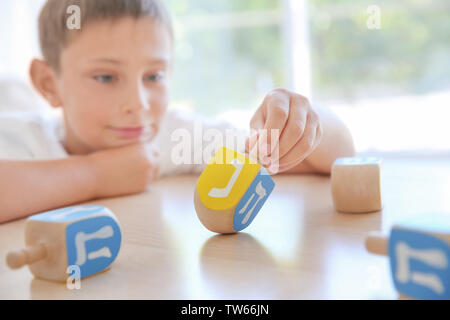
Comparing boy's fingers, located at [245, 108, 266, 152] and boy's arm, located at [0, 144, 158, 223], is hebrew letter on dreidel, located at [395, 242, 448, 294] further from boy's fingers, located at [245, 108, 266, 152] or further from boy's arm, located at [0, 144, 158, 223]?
boy's arm, located at [0, 144, 158, 223]

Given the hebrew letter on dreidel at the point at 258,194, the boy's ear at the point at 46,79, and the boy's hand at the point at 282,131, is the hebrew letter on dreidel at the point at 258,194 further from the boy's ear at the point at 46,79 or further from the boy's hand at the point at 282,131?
the boy's ear at the point at 46,79

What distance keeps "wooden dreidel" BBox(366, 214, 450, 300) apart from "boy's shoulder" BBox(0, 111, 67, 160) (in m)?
0.88

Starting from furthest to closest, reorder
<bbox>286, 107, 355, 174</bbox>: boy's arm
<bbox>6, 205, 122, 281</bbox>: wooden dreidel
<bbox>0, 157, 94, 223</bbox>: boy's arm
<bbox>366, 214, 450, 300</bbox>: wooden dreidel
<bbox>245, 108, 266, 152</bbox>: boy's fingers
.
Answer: <bbox>286, 107, 355, 174</bbox>: boy's arm → <bbox>0, 157, 94, 223</bbox>: boy's arm → <bbox>245, 108, 266, 152</bbox>: boy's fingers → <bbox>6, 205, 122, 281</bbox>: wooden dreidel → <bbox>366, 214, 450, 300</bbox>: wooden dreidel

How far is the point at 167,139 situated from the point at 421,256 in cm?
95

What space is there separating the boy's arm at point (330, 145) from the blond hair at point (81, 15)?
0.41m

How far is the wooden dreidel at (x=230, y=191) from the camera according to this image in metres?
0.51

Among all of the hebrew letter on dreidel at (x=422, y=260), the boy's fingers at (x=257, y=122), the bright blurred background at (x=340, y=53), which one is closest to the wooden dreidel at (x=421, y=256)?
the hebrew letter on dreidel at (x=422, y=260)

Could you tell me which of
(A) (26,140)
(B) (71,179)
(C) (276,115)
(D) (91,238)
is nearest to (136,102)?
(B) (71,179)

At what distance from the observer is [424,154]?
187 cm

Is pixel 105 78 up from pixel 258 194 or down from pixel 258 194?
up

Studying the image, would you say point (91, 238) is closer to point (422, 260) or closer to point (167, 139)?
point (422, 260)

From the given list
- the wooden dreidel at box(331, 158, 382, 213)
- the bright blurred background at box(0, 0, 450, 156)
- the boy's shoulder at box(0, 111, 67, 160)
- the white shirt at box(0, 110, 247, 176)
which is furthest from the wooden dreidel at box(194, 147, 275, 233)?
the bright blurred background at box(0, 0, 450, 156)

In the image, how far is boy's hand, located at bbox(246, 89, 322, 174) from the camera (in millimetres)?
570

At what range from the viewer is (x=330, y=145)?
88 cm
